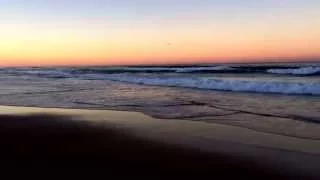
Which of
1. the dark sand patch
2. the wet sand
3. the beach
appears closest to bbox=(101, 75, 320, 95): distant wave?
the beach

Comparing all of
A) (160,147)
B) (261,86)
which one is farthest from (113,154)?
(261,86)

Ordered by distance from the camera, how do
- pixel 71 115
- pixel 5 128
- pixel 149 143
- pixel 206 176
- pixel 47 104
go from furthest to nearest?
pixel 47 104
pixel 71 115
pixel 5 128
pixel 149 143
pixel 206 176

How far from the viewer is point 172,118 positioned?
1025 cm

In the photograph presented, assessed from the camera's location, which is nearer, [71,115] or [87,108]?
[71,115]

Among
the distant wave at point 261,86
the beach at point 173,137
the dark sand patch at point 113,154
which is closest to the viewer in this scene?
the dark sand patch at point 113,154

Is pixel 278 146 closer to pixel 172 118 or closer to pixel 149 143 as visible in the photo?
pixel 149 143

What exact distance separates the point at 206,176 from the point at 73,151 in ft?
7.24

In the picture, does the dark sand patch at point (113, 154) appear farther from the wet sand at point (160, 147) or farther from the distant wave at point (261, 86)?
the distant wave at point (261, 86)

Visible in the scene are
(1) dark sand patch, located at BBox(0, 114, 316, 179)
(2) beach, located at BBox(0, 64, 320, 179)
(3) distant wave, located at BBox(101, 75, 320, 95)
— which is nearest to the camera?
(1) dark sand patch, located at BBox(0, 114, 316, 179)

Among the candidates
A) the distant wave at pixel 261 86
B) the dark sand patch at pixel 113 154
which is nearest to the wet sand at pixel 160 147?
the dark sand patch at pixel 113 154

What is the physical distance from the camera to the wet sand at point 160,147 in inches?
219

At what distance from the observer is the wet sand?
557cm

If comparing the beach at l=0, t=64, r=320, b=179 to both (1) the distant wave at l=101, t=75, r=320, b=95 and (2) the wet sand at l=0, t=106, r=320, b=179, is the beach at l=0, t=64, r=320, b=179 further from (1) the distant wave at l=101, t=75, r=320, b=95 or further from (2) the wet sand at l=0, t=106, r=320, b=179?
(1) the distant wave at l=101, t=75, r=320, b=95

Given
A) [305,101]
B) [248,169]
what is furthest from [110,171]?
[305,101]
